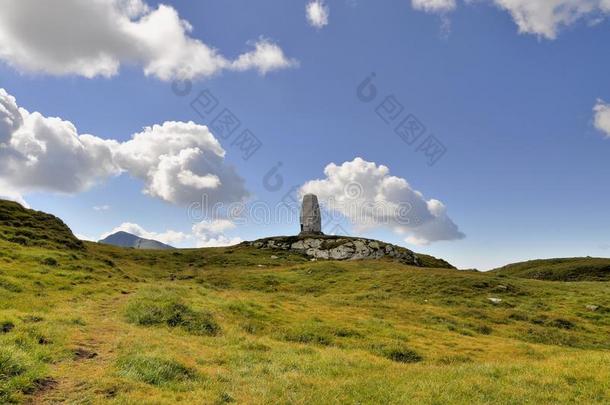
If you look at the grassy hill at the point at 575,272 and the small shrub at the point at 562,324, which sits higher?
the grassy hill at the point at 575,272

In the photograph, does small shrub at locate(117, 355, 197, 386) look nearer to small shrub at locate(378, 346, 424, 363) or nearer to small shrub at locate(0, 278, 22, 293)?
small shrub at locate(378, 346, 424, 363)

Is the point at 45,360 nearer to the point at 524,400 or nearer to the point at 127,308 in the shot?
the point at 127,308

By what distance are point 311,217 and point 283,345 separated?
120 meters

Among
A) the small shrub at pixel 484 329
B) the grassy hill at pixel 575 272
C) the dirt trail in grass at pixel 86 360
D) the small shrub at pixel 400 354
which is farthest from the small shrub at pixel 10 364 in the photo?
the grassy hill at pixel 575 272

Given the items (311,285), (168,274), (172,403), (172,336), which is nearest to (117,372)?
(172,403)

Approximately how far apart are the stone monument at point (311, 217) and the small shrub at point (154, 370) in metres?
125

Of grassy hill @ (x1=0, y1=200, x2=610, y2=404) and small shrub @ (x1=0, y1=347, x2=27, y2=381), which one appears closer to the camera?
small shrub @ (x1=0, y1=347, x2=27, y2=381)

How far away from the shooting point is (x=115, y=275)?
53.3m

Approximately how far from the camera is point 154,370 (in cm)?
1503

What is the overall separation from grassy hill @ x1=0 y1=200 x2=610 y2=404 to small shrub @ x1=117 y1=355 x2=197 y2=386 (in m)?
0.06

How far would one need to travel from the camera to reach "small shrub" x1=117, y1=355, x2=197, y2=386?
14328 millimetres

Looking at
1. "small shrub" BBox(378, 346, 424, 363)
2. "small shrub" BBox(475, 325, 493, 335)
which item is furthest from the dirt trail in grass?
"small shrub" BBox(475, 325, 493, 335)

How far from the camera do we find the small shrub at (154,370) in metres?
14.3

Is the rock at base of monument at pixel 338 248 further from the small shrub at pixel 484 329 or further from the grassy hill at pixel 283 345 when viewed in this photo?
the small shrub at pixel 484 329
